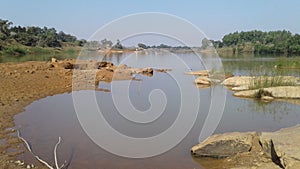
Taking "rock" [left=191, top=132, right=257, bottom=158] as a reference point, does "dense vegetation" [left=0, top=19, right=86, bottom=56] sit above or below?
above

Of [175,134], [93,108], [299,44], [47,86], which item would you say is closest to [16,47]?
[47,86]

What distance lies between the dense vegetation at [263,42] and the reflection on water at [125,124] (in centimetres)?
3842

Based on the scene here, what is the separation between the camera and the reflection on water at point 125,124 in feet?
19.7

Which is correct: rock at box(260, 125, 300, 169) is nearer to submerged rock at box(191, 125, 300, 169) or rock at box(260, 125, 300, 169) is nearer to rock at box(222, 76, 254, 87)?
submerged rock at box(191, 125, 300, 169)

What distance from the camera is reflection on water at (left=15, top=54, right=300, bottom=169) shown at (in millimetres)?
6000

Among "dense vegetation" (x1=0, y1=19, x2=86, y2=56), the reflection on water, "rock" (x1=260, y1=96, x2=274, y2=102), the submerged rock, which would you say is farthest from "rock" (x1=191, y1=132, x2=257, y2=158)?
"dense vegetation" (x1=0, y1=19, x2=86, y2=56)

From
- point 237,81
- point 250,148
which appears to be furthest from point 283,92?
point 250,148

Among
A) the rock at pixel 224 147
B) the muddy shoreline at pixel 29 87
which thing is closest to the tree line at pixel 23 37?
the muddy shoreline at pixel 29 87

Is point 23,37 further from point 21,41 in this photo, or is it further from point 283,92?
point 283,92

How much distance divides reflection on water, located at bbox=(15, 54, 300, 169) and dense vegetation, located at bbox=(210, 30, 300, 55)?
38421mm

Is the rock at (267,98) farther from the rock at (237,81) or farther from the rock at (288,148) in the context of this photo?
the rock at (288,148)

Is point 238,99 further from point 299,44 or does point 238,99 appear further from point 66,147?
point 299,44

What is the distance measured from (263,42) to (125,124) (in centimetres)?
7725

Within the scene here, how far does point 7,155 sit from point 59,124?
2780 millimetres
